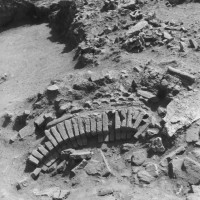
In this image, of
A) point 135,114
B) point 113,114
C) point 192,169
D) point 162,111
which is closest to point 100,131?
point 113,114

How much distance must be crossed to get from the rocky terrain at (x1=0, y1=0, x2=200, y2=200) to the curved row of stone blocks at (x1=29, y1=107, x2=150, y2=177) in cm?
1

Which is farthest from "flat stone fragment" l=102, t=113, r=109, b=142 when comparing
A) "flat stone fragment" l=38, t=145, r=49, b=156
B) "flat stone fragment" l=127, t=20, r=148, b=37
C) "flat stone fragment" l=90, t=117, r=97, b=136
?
"flat stone fragment" l=127, t=20, r=148, b=37

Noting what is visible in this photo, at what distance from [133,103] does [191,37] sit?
1.99 meters

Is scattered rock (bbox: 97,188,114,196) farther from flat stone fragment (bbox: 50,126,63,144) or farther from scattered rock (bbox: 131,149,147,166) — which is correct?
flat stone fragment (bbox: 50,126,63,144)

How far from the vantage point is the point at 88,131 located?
4422 millimetres

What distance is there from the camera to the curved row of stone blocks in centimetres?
434

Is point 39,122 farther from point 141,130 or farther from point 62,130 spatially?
point 141,130

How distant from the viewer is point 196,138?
394 cm

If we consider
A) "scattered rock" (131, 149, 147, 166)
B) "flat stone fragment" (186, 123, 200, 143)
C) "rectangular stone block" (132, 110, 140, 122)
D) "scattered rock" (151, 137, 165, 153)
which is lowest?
"scattered rock" (131, 149, 147, 166)

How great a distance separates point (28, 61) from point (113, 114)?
375 cm

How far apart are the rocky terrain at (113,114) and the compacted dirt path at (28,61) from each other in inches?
1.7

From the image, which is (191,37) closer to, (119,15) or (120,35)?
(120,35)

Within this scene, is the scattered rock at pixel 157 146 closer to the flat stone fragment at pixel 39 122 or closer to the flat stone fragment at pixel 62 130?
the flat stone fragment at pixel 62 130

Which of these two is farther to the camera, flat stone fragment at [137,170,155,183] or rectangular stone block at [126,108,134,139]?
rectangular stone block at [126,108,134,139]
